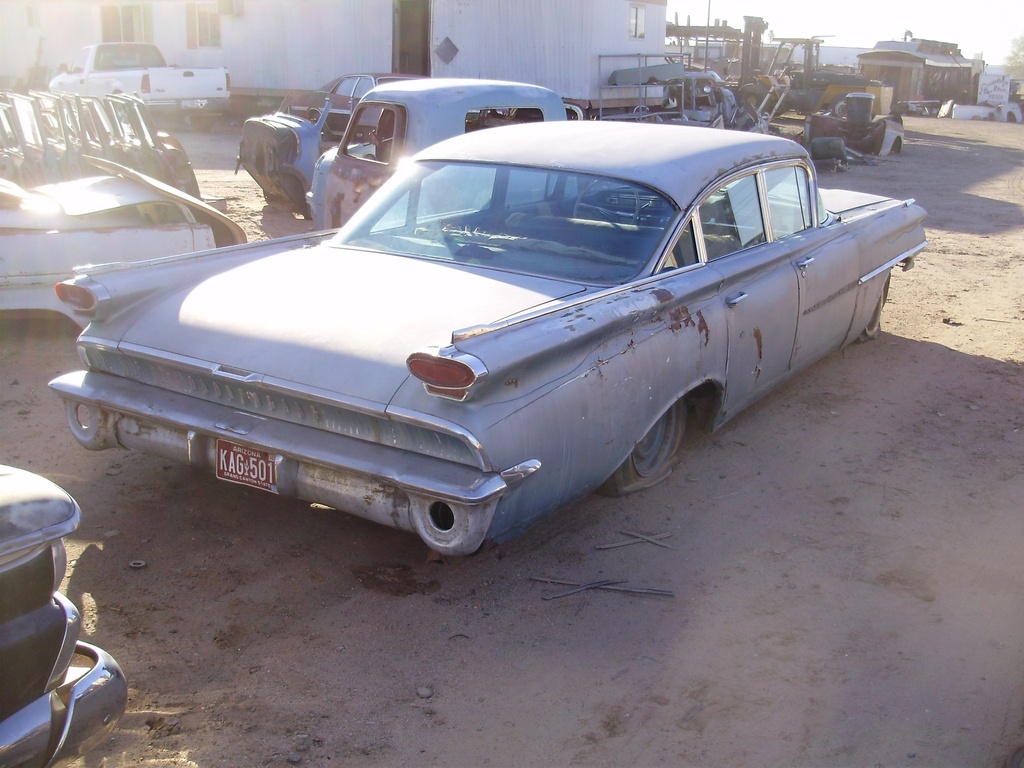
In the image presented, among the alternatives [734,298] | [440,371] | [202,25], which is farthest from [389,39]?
[440,371]

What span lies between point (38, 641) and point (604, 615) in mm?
1829

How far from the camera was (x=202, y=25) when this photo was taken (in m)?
23.9

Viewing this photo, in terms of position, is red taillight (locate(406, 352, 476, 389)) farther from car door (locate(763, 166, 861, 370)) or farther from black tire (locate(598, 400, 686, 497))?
car door (locate(763, 166, 861, 370))

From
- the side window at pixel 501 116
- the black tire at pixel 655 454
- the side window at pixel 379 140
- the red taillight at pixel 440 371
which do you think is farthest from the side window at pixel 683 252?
the side window at pixel 501 116

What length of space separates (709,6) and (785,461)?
27389 millimetres

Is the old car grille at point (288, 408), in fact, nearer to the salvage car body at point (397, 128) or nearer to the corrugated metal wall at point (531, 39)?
the salvage car body at point (397, 128)

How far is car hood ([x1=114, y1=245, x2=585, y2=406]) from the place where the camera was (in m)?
3.23

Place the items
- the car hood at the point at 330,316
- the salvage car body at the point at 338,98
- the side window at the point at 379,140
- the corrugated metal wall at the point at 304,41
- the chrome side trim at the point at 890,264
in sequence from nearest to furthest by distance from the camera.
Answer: the car hood at the point at 330,316
the chrome side trim at the point at 890,264
the side window at the point at 379,140
the salvage car body at the point at 338,98
the corrugated metal wall at the point at 304,41

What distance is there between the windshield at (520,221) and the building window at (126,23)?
22.6 metres

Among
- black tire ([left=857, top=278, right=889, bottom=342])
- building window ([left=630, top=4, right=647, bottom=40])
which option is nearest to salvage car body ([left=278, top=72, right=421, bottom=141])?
black tire ([left=857, top=278, right=889, bottom=342])

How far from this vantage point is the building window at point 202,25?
23688mm

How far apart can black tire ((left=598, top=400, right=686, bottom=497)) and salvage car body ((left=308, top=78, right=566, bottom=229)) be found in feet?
12.0

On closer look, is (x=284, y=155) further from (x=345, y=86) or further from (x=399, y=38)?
(x=399, y=38)

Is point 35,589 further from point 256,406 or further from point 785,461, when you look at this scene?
point 785,461
